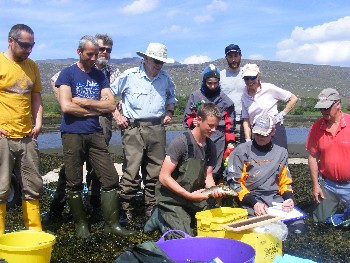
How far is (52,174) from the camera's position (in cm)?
1169

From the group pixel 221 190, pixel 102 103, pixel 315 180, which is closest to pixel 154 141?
pixel 102 103

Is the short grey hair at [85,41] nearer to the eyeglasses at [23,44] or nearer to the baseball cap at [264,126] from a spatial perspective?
the eyeglasses at [23,44]

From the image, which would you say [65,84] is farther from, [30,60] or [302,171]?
[302,171]

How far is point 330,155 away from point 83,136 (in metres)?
3.21

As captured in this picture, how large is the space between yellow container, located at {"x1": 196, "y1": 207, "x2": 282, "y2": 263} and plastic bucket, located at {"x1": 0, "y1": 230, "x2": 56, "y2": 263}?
1.47 metres

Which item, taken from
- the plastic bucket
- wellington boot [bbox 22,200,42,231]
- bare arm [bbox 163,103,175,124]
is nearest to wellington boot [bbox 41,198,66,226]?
wellington boot [bbox 22,200,42,231]

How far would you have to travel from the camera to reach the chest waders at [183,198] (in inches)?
214

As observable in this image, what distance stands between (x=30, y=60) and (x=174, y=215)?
239 centimetres

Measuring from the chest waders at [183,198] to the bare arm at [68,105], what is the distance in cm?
124

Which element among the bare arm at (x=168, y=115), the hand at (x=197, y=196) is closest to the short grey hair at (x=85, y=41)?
the bare arm at (x=168, y=115)

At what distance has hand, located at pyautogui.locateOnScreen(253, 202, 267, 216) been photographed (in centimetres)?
508

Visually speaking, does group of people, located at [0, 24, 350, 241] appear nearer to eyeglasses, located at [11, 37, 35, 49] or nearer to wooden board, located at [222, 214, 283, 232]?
eyeglasses, located at [11, 37, 35, 49]

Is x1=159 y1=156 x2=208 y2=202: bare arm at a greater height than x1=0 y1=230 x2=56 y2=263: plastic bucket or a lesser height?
greater

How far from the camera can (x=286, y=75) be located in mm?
124875
